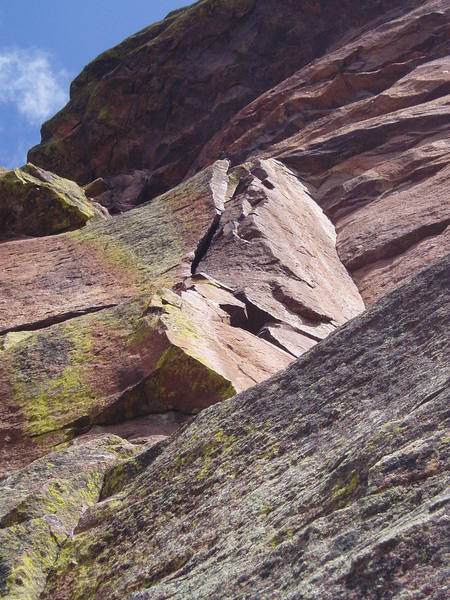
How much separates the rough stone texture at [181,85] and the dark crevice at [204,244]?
2494 cm

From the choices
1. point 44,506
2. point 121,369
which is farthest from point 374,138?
point 44,506

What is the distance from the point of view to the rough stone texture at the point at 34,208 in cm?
3712

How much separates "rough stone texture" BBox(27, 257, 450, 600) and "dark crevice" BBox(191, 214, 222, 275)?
13.3 metres

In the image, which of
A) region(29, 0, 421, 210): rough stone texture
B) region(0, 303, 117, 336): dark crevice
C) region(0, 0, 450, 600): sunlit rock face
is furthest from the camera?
region(29, 0, 421, 210): rough stone texture

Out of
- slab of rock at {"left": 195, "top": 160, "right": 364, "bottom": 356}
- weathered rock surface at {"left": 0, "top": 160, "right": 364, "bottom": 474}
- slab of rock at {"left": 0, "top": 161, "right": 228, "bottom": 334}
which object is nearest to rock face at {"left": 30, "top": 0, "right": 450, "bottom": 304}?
slab of rock at {"left": 195, "top": 160, "right": 364, "bottom": 356}

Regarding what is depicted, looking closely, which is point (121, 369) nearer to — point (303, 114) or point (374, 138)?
point (374, 138)

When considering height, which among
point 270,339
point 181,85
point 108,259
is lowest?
point 270,339

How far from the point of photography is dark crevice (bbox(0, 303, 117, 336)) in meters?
23.8

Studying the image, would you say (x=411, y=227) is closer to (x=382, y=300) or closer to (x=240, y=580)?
(x=382, y=300)

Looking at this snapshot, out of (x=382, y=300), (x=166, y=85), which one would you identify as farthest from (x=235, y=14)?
(x=382, y=300)

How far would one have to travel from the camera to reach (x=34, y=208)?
3762 cm

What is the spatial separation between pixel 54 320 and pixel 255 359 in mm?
7244

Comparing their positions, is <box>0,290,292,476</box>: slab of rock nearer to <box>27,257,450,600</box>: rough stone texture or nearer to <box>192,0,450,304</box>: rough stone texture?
<box>27,257,450,600</box>: rough stone texture

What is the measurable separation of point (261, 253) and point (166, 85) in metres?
38.0
